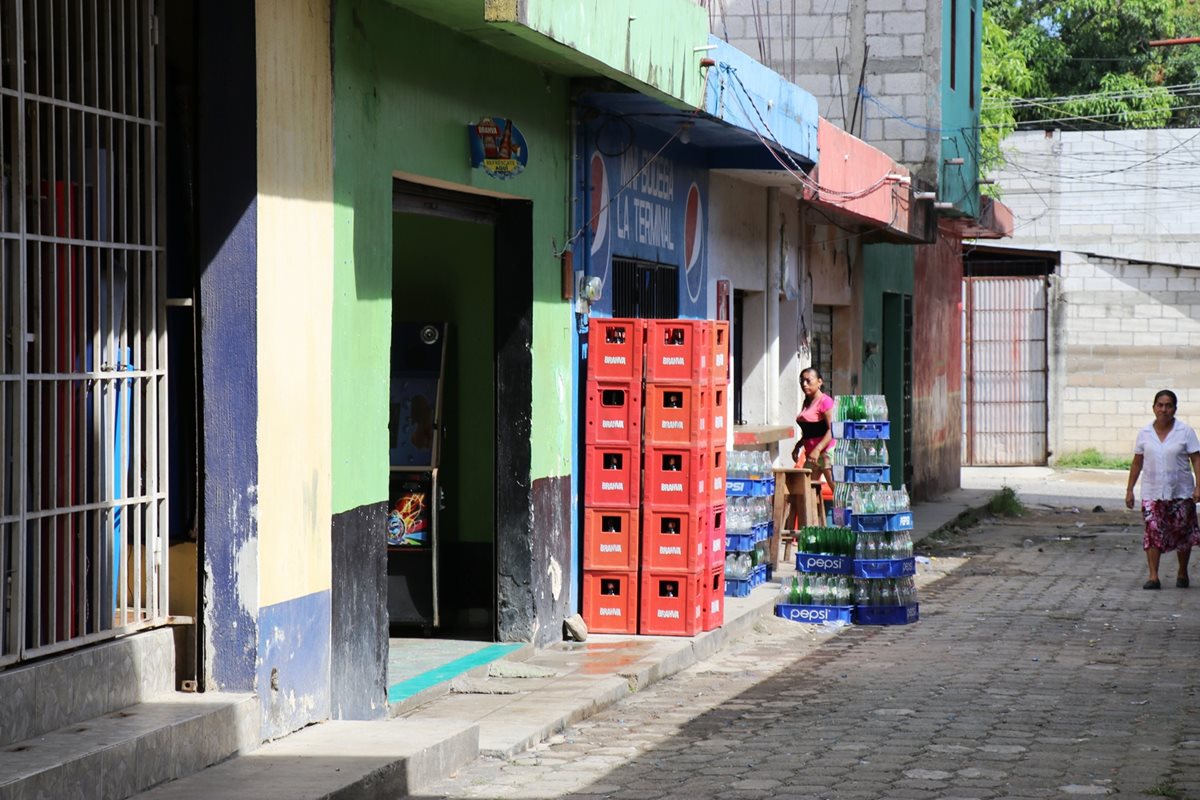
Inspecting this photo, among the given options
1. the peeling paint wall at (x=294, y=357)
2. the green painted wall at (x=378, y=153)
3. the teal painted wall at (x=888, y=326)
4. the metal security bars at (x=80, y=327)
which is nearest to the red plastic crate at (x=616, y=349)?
the green painted wall at (x=378, y=153)

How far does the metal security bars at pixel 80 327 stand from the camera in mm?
5859

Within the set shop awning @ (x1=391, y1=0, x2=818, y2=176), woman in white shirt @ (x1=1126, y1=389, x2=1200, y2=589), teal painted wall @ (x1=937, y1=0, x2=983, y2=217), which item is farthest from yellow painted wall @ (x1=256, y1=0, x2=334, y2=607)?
teal painted wall @ (x1=937, y1=0, x2=983, y2=217)

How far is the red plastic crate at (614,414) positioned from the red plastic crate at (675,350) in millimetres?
184

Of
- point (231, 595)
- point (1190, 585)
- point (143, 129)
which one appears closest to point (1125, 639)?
point (1190, 585)

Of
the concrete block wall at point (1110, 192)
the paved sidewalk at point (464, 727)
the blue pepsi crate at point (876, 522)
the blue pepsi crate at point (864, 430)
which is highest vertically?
the concrete block wall at point (1110, 192)

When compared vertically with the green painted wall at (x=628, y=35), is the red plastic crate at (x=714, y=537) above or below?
below

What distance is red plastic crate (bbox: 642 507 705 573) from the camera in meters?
10.8

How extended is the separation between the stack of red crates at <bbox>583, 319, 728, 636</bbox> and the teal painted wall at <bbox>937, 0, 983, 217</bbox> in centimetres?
1068

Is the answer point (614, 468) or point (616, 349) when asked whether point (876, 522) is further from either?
point (616, 349)

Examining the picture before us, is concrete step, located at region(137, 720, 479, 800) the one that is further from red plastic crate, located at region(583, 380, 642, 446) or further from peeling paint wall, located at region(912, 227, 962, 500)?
peeling paint wall, located at region(912, 227, 962, 500)

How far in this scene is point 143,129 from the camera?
21.9 ft

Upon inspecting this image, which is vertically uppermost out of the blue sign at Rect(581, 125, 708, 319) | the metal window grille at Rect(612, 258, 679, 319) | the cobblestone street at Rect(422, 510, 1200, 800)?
the blue sign at Rect(581, 125, 708, 319)

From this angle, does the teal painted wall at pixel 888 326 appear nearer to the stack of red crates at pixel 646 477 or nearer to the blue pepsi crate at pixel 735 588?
the blue pepsi crate at pixel 735 588

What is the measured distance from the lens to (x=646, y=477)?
1084 centimetres
